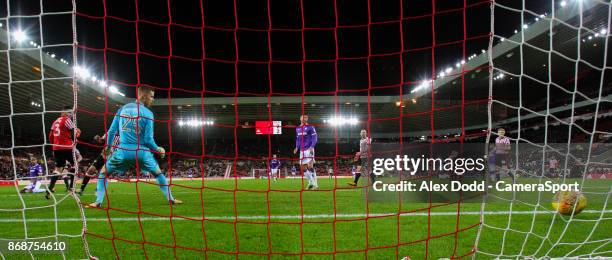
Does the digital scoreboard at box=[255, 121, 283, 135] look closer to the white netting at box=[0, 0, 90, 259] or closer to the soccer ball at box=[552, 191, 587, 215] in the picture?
the white netting at box=[0, 0, 90, 259]

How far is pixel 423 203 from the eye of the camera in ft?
23.9

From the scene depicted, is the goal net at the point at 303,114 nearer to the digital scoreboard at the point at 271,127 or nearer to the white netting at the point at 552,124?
the white netting at the point at 552,124

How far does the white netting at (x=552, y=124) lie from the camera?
3.55 m

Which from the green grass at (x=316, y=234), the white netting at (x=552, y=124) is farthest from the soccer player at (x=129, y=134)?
the white netting at (x=552, y=124)

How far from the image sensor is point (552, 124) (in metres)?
22.4

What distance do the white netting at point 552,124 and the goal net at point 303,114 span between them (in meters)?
0.07

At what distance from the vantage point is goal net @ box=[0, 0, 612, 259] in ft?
12.1

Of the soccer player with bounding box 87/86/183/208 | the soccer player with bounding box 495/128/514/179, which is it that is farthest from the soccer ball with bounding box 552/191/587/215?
the soccer player with bounding box 495/128/514/179

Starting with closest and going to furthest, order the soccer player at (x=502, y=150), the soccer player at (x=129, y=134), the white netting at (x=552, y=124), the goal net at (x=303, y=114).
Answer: the white netting at (x=552, y=124)
the goal net at (x=303, y=114)
the soccer player at (x=129, y=134)
the soccer player at (x=502, y=150)

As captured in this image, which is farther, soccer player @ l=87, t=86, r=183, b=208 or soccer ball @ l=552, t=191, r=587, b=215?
soccer player @ l=87, t=86, r=183, b=208

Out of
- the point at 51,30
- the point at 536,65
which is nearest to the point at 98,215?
the point at 51,30

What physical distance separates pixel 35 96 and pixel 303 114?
21736 millimetres

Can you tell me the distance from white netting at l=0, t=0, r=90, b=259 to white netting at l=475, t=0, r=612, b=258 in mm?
3583

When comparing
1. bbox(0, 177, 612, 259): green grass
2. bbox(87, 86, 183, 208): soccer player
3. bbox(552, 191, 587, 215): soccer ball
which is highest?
bbox(87, 86, 183, 208): soccer player
